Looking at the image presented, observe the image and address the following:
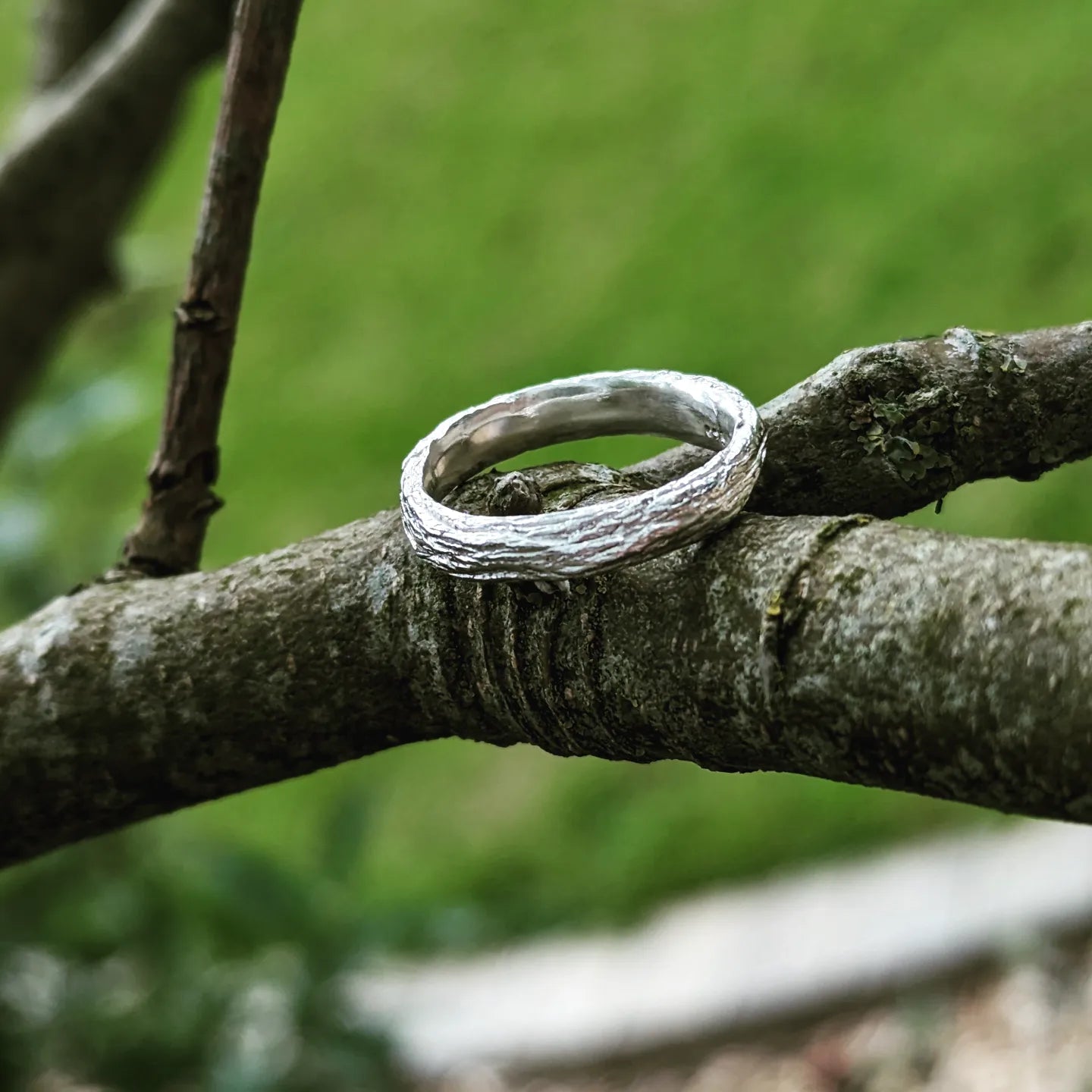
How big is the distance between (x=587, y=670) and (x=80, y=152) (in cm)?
114

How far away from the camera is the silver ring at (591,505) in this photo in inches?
24.3

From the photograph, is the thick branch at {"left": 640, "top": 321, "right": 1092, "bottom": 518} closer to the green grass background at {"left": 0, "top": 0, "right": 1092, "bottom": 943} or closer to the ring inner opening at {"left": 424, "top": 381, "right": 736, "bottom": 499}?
the ring inner opening at {"left": 424, "top": 381, "right": 736, "bottom": 499}

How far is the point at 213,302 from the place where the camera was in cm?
89

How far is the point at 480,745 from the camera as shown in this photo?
275 centimetres

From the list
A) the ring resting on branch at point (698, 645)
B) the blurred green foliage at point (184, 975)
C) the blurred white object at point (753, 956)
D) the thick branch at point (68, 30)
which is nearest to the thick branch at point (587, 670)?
the ring resting on branch at point (698, 645)

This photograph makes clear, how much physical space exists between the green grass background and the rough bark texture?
158 mm

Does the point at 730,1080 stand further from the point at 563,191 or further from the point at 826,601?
the point at 563,191

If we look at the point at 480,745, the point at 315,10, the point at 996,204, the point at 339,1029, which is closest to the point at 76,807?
the point at 339,1029

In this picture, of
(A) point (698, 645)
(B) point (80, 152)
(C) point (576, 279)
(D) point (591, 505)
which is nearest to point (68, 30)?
(B) point (80, 152)

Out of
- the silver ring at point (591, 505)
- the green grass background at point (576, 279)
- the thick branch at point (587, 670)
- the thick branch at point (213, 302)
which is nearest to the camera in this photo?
the thick branch at point (587, 670)

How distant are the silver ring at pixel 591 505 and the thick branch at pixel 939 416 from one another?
0.15 ft

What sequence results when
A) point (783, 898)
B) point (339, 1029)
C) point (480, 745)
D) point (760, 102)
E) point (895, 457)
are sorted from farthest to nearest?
point (760, 102) → point (480, 745) → point (783, 898) → point (339, 1029) → point (895, 457)

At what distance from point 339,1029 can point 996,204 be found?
7.19 feet

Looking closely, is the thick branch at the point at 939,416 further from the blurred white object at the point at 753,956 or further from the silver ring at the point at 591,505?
the blurred white object at the point at 753,956
